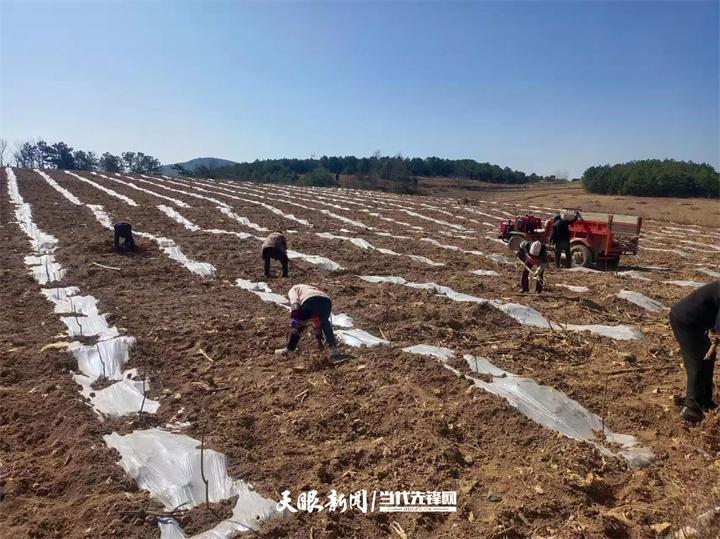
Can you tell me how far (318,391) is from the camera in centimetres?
427

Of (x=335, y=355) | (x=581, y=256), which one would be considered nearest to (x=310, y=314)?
(x=335, y=355)

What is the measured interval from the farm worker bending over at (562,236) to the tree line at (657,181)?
122 feet

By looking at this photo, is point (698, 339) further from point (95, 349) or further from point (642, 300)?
point (95, 349)

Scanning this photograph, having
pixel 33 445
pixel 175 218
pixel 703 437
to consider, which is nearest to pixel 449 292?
pixel 703 437

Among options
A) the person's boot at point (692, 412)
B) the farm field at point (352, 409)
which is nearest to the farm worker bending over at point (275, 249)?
the farm field at point (352, 409)

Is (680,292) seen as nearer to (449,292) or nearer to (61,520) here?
(449,292)

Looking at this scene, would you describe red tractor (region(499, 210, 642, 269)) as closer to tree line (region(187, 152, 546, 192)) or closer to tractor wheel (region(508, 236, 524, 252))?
tractor wheel (region(508, 236, 524, 252))

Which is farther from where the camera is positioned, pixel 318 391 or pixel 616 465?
pixel 318 391

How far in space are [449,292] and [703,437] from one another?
4.46 m

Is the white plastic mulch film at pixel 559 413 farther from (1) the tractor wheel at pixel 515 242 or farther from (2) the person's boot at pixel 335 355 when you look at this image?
(1) the tractor wheel at pixel 515 242

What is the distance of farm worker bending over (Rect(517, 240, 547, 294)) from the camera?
25.1 feet

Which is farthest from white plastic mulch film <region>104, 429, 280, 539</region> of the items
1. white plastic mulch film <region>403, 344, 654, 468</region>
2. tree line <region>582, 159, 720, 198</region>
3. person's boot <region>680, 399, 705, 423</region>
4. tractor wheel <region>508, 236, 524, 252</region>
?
tree line <region>582, 159, 720, 198</region>

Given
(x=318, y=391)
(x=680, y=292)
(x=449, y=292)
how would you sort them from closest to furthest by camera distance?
1. (x=318, y=391)
2. (x=449, y=292)
3. (x=680, y=292)

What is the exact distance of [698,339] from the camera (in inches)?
138
